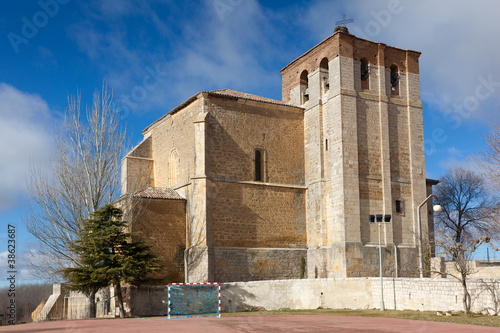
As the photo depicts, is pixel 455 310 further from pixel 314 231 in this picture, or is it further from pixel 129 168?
pixel 129 168

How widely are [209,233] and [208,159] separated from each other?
11.8ft

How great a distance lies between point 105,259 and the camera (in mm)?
21031

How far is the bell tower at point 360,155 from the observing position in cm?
2625

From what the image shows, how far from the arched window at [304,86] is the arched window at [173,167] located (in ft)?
25.5

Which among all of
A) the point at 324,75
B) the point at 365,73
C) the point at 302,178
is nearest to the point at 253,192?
the point at 302,178

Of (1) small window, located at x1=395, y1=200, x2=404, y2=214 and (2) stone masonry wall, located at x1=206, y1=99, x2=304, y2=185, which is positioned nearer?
(2) stone masonry wall, located at x1=206, y1=99, x2=304, y2=185

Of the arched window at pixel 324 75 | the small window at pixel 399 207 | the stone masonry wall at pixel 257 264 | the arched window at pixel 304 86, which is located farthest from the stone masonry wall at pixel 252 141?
the small window at pixel 399 207

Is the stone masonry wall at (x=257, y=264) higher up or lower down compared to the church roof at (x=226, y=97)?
lower down

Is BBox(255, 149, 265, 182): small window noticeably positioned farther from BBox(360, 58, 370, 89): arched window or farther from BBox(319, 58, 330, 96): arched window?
BBox(360, 58, 370, 89): arched window

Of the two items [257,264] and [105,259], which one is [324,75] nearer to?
[257,264]

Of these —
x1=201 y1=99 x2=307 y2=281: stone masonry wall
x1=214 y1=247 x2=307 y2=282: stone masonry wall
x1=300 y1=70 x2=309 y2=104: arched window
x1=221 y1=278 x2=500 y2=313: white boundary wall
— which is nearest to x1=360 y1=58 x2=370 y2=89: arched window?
x1=300 y1=70 x2=309 y2=104: arched window

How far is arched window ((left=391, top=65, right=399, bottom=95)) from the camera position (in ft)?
96.7

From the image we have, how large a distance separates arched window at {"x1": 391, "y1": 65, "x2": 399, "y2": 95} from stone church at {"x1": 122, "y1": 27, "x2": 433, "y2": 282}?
0.26ft

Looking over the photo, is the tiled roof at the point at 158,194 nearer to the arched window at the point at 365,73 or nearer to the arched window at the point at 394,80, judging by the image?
the arched window at the point at 365,73
